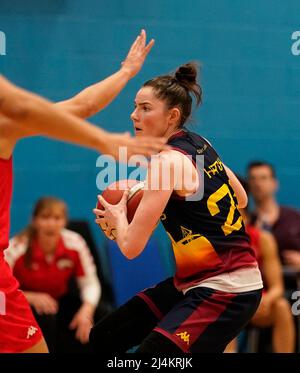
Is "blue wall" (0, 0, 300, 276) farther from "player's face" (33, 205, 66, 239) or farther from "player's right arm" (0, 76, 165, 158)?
"player's right arm" (0, 76, 165, 158)

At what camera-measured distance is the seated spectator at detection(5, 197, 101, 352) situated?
548 cm

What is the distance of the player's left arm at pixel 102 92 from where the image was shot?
3428mm

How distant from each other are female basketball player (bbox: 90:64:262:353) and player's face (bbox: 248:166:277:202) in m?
2.44

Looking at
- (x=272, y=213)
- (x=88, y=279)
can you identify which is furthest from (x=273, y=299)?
(x=88, y=279)

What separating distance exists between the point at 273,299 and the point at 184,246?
7.92 ft

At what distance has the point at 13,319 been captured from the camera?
3166 mm

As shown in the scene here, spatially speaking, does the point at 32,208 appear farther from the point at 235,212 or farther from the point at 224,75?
the point at 235,212

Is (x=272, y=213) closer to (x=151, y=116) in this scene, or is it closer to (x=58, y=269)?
(x=58, y=269)

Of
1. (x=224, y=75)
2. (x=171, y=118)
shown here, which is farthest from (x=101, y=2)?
(x=171, y=118)

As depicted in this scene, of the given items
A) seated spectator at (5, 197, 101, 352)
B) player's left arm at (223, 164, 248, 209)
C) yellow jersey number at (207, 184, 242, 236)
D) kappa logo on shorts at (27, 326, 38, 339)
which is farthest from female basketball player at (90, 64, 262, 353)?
seated spectator at (5, 197, 101, 352)

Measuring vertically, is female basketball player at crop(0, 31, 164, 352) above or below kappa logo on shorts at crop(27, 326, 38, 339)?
above

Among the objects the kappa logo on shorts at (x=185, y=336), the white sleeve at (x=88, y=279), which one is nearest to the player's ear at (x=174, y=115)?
the kappa logo on shorts at (x=185, y=336)

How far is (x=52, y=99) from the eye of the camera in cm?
611

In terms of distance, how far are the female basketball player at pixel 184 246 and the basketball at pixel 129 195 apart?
0.13 ft
